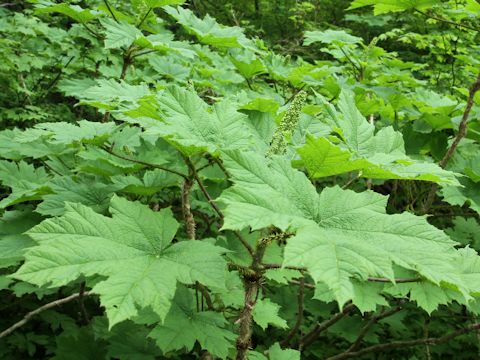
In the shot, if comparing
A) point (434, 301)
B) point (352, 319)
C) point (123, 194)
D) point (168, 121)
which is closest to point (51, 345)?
point (123, 194)

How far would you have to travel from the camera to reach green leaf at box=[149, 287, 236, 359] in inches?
64.4

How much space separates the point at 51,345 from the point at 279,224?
2999 millimetres

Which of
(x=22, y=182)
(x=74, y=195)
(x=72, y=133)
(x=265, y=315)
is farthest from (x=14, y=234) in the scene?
(x=265, y=315)

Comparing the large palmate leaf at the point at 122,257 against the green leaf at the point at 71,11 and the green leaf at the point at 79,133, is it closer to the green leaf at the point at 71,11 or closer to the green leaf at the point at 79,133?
the green leaf at the point at 79,133

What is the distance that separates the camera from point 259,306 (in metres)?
2.16

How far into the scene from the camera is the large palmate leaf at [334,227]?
45.4 inches

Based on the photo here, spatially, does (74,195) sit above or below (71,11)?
below

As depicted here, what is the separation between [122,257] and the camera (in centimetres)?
141

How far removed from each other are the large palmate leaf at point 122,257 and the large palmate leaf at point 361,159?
Result: 483 mm

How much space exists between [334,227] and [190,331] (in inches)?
29.0

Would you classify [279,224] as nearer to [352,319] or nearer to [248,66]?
[248,66]

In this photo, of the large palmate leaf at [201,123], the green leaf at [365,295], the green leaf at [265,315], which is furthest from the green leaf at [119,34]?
the green leaf at [365,295]

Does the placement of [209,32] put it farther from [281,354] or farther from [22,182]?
[281,354]

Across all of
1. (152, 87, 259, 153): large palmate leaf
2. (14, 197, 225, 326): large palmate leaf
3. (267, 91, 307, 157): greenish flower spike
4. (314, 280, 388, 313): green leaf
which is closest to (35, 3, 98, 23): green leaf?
(152, 87, 259, 153): large palmate leaf
